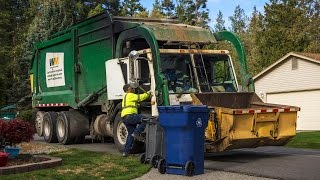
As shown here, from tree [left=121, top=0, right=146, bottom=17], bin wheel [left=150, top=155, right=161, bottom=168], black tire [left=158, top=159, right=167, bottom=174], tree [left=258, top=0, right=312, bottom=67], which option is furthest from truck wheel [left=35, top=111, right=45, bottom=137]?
tree [left=121, top=0, right=146, bottom=17]

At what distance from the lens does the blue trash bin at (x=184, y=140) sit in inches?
357

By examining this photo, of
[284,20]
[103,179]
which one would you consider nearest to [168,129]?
[103,179]

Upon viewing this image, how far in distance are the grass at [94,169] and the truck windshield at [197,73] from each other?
2027 millimetres

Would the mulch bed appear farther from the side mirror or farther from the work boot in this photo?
the side mirror

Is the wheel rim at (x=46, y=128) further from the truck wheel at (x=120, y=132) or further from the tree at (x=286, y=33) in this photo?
the tree at (x=286, y=33)

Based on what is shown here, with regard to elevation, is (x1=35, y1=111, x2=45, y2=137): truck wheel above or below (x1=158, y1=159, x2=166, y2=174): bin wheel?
above

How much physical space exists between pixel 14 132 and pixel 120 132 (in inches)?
127

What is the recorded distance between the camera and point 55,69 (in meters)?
17.1

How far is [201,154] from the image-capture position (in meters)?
9.24

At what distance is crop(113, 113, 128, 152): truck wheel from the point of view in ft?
41.9

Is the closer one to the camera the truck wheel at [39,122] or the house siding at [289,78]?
the truck wheel at [39,122]

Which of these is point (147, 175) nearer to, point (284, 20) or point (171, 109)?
point (171, 109)

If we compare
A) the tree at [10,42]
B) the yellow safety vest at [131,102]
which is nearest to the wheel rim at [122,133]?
the yellow safety vest at [131,102]

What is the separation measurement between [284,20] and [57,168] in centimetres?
3445
